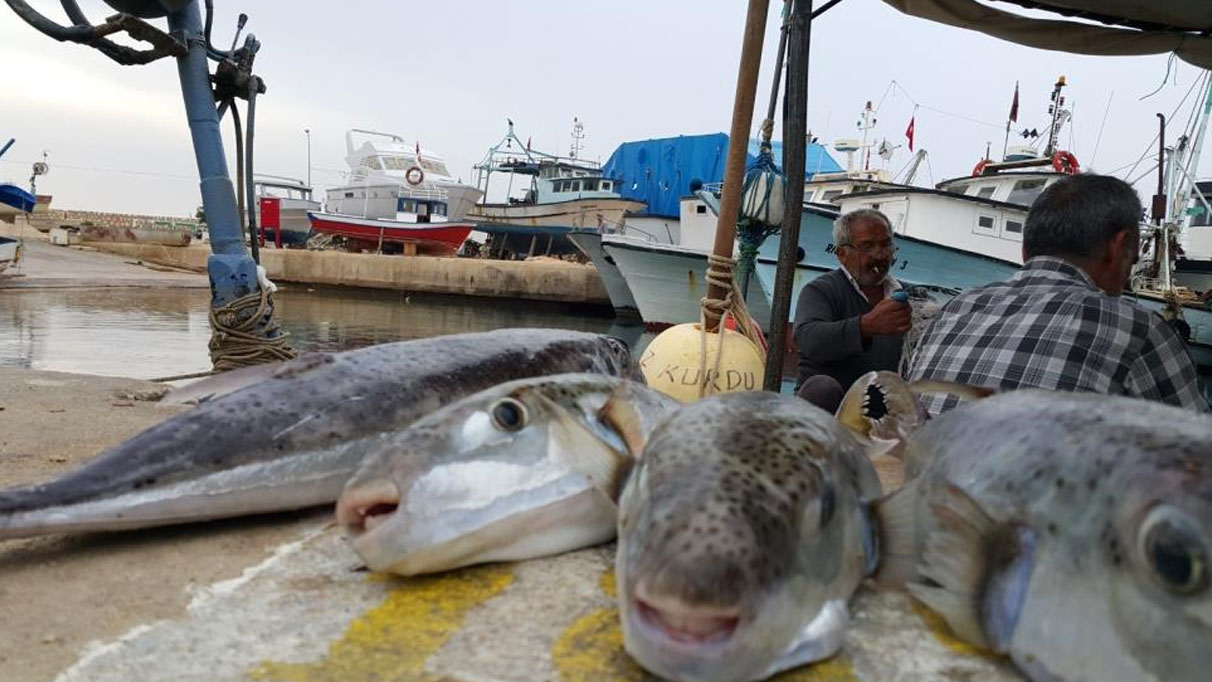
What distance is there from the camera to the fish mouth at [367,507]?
1.62 meters

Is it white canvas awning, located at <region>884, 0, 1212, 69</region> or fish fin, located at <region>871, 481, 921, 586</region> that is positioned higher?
white canvas awning, located at <region>884, 0, 1212, 69</region>

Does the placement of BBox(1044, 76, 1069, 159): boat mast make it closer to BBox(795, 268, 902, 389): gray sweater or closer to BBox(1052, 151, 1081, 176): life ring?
BBox(1052, 151, 1081, 176): life ring

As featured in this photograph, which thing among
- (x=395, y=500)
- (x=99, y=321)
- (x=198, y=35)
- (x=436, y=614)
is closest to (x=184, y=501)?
(x=395, y=500)

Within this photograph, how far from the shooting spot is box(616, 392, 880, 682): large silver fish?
117 centimetres

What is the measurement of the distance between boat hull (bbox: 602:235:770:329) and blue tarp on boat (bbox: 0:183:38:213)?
23102mm

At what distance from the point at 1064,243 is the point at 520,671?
2490 millimetres

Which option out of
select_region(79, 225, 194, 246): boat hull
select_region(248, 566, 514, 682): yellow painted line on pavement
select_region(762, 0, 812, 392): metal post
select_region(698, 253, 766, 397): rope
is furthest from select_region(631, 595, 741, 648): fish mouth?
select_region(79, 225, 194, 246): boat hull

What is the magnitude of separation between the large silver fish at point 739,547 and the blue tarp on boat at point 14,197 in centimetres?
3517

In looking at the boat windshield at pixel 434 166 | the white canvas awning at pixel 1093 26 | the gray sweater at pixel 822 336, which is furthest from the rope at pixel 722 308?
the boat windshield at pixel 434 166

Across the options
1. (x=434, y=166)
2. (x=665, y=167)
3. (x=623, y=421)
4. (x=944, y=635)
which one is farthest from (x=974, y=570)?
(x=434, y=166)

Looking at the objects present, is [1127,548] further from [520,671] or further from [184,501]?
[184,501]

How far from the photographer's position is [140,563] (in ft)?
6.09

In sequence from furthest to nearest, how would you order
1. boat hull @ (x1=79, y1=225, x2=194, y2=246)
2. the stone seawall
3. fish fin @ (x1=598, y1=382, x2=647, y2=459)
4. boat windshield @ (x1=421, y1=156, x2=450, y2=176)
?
1. boat windshield @ (x1=421, y1=156, x2=450, y2=176)
2. boat hull @ (x1=79, y1=225, x2=194, y2=246)
3. the stone seawall
4. fish fin @ (x1=598, y1=382, x2=647, y2=459)

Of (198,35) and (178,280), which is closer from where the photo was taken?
(198,35)
